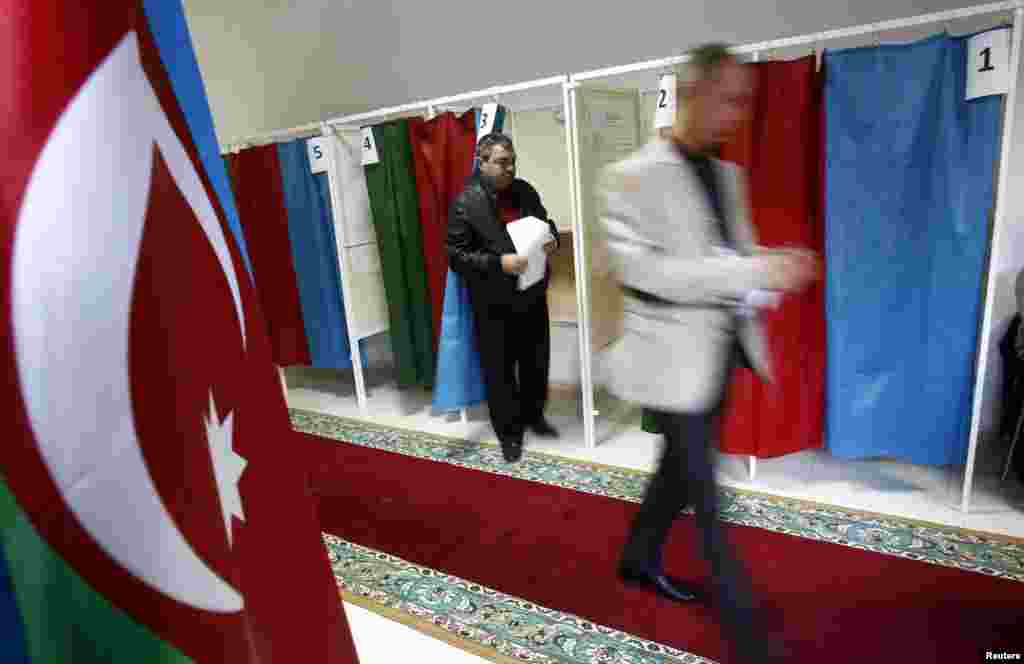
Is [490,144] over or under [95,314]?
over

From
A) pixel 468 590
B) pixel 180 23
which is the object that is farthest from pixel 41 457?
pixel 468 590

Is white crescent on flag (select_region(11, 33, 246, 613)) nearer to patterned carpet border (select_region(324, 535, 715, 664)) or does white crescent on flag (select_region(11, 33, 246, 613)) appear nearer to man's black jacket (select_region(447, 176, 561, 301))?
patterned carpet border (select_region(324, 535, 715, 664))

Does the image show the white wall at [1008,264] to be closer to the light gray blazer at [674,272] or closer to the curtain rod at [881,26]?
the curtain rod at [881,26]

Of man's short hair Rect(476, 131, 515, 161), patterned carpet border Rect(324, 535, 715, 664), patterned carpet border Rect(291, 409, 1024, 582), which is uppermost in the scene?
man's short hair Rect(476, 131, 515, 161)

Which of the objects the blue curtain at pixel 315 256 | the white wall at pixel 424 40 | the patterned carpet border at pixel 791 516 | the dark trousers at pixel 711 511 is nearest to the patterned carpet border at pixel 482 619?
the dark trousers at pixel 711 511

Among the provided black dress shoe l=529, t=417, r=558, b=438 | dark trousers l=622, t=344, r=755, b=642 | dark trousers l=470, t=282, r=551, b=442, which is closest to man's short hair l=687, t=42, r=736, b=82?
dark trousers l=622, t=344, r=755, b=642

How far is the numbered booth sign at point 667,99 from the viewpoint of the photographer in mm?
2252

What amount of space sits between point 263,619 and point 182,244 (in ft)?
1.52

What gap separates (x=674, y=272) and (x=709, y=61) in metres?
0.40

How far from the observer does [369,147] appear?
10.4 ft

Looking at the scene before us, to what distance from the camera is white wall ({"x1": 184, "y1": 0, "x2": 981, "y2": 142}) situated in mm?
2752

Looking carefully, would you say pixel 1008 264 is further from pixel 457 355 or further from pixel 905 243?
pixel 457 355

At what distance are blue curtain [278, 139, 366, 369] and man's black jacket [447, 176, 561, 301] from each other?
3.54 ft

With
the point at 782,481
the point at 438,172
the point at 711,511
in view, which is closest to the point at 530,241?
the point at 438,172
